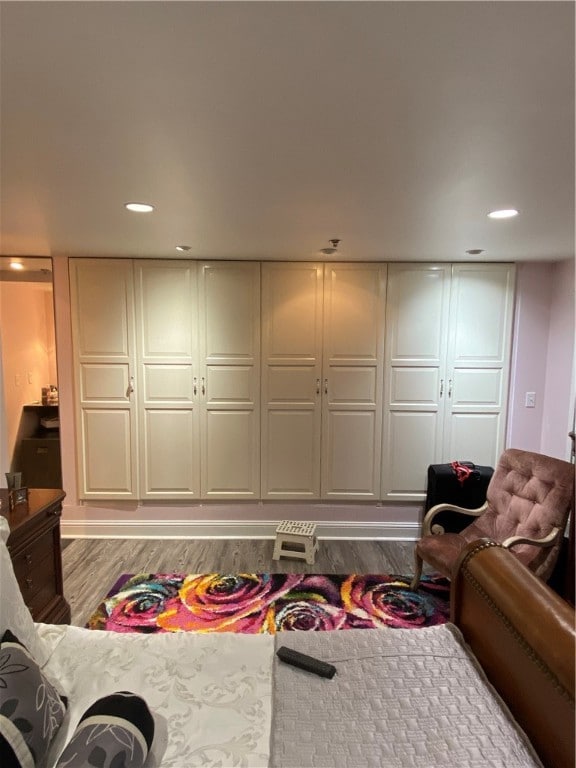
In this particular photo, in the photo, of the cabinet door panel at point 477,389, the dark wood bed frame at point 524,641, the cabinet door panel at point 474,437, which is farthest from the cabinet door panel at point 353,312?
the dark wood bed frame at point 524,641

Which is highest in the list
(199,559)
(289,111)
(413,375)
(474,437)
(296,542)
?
(289,111)

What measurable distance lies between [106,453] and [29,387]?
1.59 meters

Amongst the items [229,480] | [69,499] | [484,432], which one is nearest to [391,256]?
[484,432]

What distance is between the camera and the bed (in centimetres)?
108

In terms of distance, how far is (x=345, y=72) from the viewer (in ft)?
3.11

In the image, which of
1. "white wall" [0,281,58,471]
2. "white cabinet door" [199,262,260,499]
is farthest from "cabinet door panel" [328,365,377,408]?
"white wall" [0,281,58,471]

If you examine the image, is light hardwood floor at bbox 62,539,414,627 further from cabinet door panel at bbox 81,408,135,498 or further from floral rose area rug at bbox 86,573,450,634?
cabinet door panel at bbox 81,408,135,498

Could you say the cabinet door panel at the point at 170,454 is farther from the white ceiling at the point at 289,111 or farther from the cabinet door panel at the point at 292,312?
the white ceiling at the point at 289,111

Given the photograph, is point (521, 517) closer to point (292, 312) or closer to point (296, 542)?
point (296, 542)

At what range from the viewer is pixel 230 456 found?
352cm

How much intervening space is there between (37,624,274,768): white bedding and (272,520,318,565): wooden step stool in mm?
1652

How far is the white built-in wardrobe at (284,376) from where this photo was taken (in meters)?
3.37

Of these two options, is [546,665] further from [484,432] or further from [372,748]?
[484,432]

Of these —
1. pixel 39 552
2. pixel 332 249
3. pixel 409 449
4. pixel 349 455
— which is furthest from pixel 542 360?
pixel 39 552
